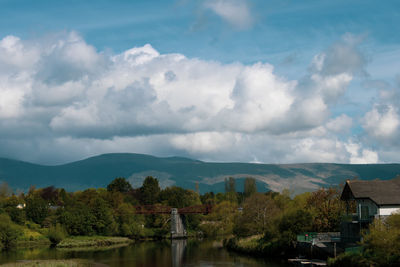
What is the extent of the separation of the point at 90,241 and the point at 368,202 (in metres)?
73.4

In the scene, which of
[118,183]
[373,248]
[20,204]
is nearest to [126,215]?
[20,204]

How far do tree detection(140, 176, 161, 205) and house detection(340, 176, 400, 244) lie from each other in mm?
117548

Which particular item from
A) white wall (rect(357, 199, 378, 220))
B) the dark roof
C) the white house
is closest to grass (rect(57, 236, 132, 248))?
the dark roof

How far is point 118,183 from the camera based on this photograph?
19562cm

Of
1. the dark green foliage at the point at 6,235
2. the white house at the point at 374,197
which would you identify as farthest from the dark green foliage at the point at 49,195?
the white house at the point at 374,197

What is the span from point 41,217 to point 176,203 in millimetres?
44510

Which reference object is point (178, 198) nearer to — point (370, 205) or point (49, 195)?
point (49, 195)

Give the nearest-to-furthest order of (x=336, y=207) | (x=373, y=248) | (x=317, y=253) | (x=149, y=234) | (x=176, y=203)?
(x=373, y=248)
(x=317, y=253)
(x=336, y=207)
(x=149, y=234)
(x=176, y=203)

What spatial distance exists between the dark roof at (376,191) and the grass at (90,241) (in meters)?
66.8

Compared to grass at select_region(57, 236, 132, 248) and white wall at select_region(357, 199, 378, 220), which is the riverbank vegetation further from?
white wall at select_region(357, 199, 378, 220)

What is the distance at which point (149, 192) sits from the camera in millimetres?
176875

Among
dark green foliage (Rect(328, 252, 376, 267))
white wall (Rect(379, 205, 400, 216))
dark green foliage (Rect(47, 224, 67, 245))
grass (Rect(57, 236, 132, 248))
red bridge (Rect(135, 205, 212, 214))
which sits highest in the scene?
white wall (Rect(379, 205, 400, 216))

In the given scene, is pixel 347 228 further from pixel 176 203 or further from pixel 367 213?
pixel 176 203

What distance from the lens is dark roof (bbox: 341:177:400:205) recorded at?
54.6m
